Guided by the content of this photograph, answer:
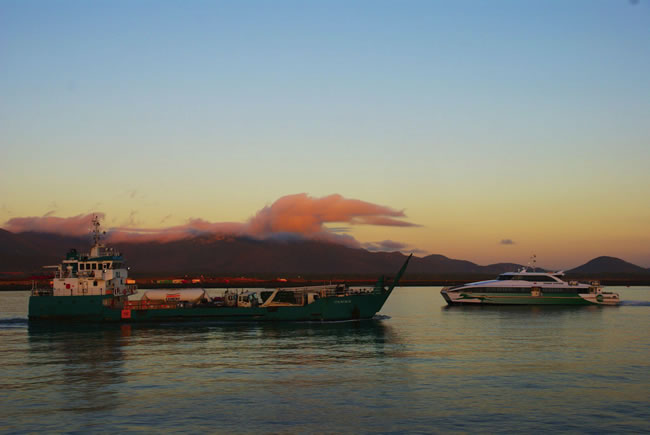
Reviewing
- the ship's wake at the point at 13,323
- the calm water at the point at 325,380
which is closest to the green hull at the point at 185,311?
the ship's wake at the point at 13,323

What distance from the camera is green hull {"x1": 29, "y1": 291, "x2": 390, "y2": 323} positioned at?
77000 mm

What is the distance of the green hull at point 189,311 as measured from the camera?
7700cm

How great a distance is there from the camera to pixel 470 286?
11756cm

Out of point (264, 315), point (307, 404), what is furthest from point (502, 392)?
point (264, 315)

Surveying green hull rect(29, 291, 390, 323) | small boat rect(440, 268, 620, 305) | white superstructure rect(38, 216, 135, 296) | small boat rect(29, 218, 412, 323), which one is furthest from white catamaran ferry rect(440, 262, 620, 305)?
white superstructure rect(38, 216, 135, 296)

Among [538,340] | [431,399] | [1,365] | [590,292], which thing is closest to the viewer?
[431,399]

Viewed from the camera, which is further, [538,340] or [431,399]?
[538,340]

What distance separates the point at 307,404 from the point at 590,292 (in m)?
95.6

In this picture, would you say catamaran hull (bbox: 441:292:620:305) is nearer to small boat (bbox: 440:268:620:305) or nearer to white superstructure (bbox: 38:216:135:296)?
small boat (bbox: 440:268:620:305)

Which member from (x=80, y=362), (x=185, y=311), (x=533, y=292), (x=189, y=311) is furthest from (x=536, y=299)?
(x=80, y=362)

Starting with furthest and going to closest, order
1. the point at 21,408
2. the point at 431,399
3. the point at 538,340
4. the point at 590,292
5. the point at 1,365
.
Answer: the point at 590,292
the point at 538,340
the point at 1,365
the point at 431,399
the point at 21,408

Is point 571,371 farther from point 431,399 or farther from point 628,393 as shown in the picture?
point 431,399

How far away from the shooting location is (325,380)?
3969cm

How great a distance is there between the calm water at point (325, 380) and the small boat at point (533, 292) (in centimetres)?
4374
